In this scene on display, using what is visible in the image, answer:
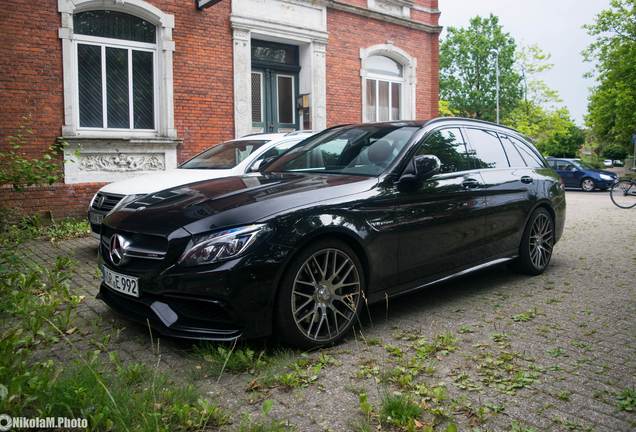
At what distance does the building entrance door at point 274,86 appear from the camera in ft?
46.2

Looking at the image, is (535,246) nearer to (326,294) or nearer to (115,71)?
(326,294)

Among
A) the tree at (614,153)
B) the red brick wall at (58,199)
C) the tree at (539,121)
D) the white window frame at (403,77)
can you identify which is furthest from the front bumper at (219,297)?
the tree at (614,153)

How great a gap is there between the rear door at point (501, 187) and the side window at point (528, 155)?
136 mm

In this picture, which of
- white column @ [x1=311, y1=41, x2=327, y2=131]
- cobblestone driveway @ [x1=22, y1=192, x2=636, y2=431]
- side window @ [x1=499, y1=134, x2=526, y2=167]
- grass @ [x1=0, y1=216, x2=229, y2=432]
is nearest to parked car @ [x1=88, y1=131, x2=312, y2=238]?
cobblestone driveway @ [x1=22, y1=192, x2=636, y2=431]

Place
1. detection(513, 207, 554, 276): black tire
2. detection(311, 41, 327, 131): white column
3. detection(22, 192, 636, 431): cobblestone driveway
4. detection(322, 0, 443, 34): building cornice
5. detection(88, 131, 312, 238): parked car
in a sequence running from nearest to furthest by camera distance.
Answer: detection(22, 192, 636, 431): cobblestone driveway
detection(513, 207, 554, 276): black tire
detection(88, 131, 312, 238): parked car
detection(311, 41, 327, 131): white column
detection(322, 0, 443, 34): building cornice

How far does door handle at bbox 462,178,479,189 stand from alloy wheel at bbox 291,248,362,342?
1.69 m

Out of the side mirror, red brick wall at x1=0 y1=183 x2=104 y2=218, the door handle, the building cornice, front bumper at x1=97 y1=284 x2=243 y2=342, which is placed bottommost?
front bumper at x1=97 y1=284 x2=243 y2=342

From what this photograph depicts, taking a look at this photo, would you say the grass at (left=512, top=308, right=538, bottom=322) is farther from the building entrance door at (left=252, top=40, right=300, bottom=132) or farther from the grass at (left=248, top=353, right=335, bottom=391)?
the building entrance door at (left=252, top=40, right=300, bottom=132)

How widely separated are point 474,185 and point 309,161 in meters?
Answer: 1.58

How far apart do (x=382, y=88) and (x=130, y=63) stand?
806cm

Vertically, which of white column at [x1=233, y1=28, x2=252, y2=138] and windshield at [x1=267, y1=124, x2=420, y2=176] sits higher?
white column at [x1=233, y1=28, x2=252, y2=138]

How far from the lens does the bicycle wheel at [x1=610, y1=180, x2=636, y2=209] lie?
1645 centimetres

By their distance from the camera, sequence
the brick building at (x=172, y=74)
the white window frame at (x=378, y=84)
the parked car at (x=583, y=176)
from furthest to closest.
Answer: the parked car at (x=583, y=176) → the white window frame at (x=378, y=84) → the brick building at (x=172, y=74)

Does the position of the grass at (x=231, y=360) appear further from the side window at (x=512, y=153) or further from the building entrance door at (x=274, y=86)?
the building entrance door at (x=274, y=86)
